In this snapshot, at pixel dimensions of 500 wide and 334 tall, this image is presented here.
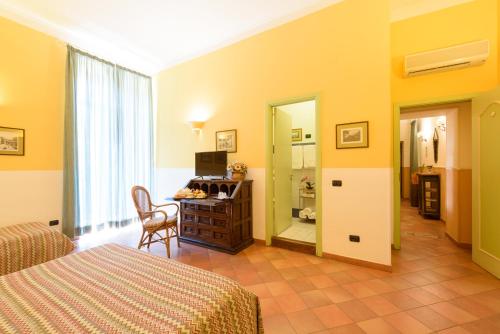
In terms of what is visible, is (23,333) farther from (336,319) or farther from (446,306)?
(446,306)

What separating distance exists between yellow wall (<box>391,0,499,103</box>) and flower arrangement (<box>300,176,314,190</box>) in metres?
2.26

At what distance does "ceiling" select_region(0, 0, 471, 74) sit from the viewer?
288 centimetres

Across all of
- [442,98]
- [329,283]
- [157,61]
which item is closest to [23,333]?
[329,283]

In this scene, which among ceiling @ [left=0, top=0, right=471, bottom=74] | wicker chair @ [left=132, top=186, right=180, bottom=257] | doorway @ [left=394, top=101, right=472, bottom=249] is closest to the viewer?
ceiling @ [left=0, top=0, right=471, bottom=74]

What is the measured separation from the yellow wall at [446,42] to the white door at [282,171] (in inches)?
66.3

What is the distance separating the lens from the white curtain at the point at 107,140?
3.59 m

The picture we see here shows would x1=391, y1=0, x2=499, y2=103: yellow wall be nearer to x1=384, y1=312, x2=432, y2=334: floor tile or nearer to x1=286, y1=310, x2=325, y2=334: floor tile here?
x1=384, y1=312, x2=432, y2=334: floor tile

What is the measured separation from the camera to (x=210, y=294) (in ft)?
3.64

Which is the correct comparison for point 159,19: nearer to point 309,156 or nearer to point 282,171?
point 282,171

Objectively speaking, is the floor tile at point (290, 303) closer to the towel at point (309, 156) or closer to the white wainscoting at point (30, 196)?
the towel at point (309, 156)

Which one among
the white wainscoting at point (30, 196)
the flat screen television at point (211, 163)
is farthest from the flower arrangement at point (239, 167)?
the white wainscoting at point (30, 196)

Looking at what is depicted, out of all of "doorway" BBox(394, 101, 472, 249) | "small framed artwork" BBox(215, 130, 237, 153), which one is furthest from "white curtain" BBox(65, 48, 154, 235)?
"doorway" BBox(394, 101, 472, 249)

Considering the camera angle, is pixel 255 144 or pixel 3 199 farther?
pixel 255 144

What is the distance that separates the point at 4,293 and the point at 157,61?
4.38 metres
